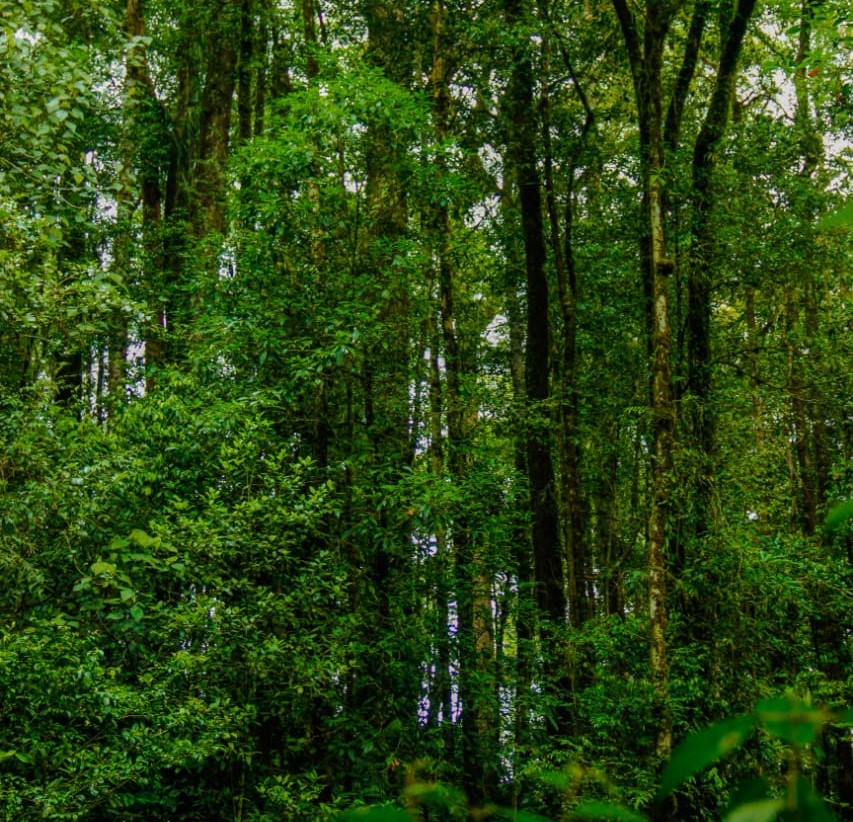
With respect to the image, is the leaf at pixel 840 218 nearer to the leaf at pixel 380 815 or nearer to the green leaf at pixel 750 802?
the green leaf at pixel 750 802

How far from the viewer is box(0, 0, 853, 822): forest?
6719 millimetres

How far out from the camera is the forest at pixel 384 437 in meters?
6.72

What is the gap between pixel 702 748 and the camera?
55 centimetres

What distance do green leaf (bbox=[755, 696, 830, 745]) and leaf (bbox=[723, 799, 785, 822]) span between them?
0.12 feet

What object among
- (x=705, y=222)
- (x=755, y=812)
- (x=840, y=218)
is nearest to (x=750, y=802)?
(x=755, y=812)

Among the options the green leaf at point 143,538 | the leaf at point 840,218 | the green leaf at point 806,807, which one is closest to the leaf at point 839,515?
the leaf at point 840,218

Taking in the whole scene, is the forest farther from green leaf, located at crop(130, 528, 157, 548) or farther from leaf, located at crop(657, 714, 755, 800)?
leaf, located at crop(657, 714, 755, 800)

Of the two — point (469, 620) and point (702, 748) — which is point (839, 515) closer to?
point (702, 748)

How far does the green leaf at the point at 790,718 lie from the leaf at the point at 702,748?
0.03 feet

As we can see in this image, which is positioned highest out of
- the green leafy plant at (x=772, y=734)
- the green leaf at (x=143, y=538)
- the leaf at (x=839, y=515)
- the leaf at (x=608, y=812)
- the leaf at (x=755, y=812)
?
the green leaf at (x=143, y=538)

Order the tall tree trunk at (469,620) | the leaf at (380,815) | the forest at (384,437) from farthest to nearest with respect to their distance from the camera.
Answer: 1. the tall tree trunk at (469,620)
2. the forest at (384,437)
3. the leaf at (380,815)

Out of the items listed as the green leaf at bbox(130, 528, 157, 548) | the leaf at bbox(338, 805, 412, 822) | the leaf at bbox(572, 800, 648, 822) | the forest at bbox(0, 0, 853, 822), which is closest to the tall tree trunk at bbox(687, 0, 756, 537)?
the forest at bbox(0, 0, 853, 822)

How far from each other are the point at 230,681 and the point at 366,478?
2270mm

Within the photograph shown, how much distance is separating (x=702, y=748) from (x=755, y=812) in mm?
43
